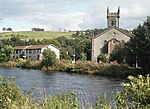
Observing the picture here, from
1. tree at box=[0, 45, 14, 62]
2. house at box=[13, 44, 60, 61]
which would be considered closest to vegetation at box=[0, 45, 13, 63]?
tree at box=[0, 45, 14, 62]

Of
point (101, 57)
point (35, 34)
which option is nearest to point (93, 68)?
point (101, 57)

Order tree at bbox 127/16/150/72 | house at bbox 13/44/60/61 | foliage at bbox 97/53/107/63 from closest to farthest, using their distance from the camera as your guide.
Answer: tree at bbox 127/16/150/72 → foliage at bbox 97/53/107/63 → house at bbox 13/44/60/61

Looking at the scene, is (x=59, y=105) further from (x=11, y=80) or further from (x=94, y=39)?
(x=94, y=39)

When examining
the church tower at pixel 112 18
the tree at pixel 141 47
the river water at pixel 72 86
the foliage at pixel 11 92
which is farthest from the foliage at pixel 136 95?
the church tower at pixel 112 18

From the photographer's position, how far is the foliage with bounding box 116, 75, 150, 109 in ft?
27.0

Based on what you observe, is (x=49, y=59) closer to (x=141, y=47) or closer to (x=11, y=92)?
(x=141, y=47)

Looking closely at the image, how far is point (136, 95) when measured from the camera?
840 cm

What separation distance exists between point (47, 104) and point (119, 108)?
1743mm

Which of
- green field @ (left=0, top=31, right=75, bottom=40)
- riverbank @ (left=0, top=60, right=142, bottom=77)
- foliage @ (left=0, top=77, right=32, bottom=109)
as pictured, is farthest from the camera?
green field @ (left=0, top=31, right=75, bottom=40)

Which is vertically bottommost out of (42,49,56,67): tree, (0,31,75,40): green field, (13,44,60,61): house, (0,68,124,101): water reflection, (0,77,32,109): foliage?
(0,68,124,101): water reflection

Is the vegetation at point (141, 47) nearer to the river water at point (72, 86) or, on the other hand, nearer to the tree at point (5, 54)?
the river water at point (72, 86)

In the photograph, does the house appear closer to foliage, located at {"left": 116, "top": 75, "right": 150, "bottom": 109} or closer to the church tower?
the church tower

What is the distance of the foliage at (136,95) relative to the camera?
823 cm

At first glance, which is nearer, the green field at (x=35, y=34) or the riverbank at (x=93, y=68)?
the riverbank at (x=93, y=68)
